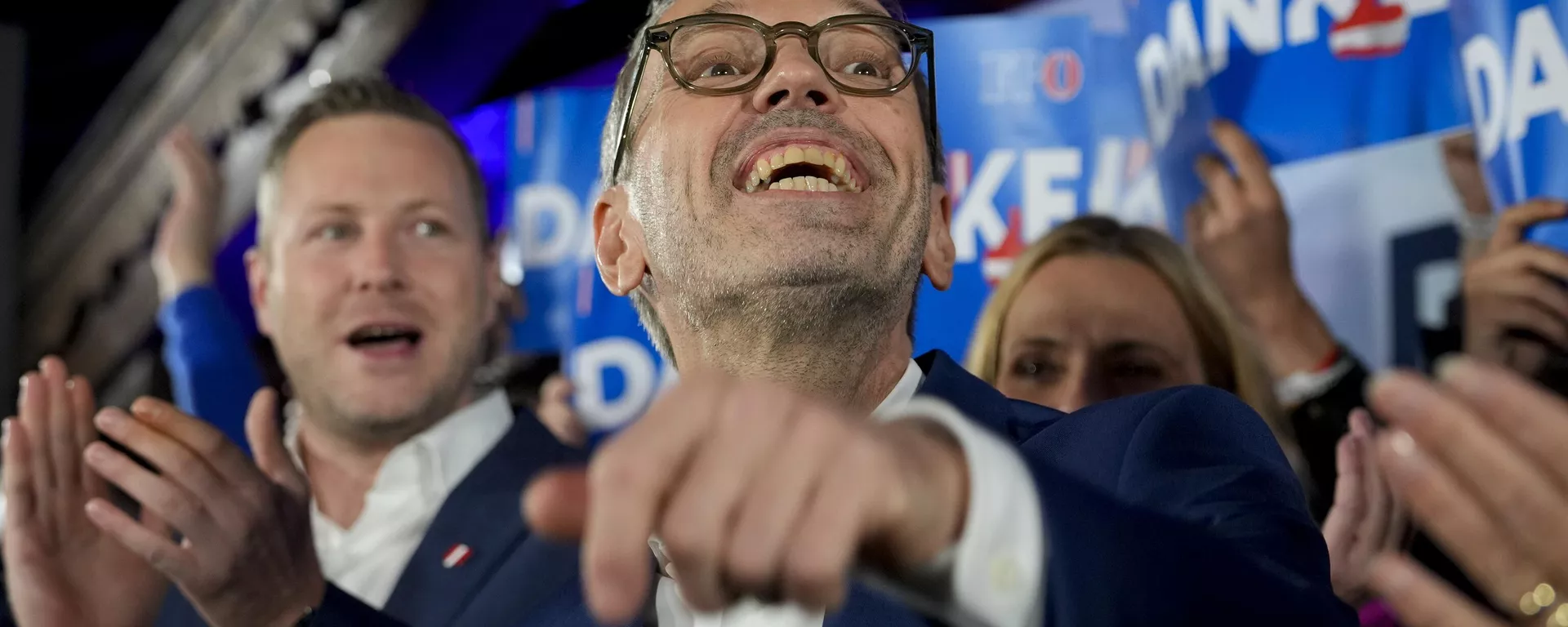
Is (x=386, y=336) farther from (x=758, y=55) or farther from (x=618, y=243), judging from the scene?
(x=758, y=55)

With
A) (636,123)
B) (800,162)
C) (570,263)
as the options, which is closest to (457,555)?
(636,123)

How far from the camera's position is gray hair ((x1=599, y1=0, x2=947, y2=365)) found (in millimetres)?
1556

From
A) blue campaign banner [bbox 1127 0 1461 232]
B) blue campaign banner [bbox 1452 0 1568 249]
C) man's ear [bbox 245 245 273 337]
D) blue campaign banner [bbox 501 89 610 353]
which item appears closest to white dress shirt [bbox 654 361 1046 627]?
blue campaign banner [bbox 1452 0 1568 249]

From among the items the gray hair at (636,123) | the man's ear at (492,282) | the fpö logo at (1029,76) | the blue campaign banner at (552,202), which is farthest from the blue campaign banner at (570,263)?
the gray hair at (636,123)

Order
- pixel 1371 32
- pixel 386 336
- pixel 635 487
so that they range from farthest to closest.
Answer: pixel 386 336 < pixel 1371 32 < pixel 635 487

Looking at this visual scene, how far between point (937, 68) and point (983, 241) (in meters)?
0.29

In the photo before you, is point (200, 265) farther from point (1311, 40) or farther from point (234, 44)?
point (1311, 40)

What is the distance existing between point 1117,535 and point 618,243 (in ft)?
3.13

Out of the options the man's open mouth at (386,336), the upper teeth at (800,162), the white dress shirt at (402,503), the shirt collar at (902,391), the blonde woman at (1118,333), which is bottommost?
the white dress shirt at (402,503)

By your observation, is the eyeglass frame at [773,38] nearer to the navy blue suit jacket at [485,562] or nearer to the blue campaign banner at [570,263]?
the navy blue suit jacket at [485,562]

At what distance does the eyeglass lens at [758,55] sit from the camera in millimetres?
1417

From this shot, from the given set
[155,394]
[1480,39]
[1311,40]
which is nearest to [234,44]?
[155,394]

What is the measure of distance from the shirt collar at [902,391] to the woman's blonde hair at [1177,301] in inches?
17.3

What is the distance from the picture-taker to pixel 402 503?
6.84 feet
